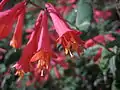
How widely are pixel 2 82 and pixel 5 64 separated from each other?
16cm

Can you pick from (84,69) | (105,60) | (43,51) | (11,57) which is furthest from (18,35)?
(84,69)

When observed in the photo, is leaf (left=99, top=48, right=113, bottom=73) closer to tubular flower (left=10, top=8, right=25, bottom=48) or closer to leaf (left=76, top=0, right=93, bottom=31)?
leaf (left=76, top=0, right=93, bottom=31)

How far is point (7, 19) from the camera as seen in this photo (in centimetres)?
202

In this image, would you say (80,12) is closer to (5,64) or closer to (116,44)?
(116,44)

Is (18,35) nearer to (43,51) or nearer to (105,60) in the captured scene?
(43,51)

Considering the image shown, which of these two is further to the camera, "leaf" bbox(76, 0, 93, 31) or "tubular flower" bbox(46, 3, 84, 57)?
"leaf" bbox(76, 0, 93, 31)

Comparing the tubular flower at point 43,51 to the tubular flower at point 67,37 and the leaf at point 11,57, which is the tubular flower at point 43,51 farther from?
the leaf at point 11,57

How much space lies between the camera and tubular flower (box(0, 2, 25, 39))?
1974mm

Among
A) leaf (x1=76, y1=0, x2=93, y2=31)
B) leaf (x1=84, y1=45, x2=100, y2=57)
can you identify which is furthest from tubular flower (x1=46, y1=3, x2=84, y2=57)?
leaf (x1=84, y1=45, x2=100, y2=57)

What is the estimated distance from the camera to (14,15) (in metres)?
2.07

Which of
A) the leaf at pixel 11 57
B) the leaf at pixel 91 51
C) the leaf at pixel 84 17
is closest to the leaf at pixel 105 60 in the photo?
the leaf at pixel 91 51

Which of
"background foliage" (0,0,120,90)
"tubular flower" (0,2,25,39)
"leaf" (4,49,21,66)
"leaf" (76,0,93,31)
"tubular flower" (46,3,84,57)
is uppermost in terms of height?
"tubular flower" (0,2,25,39)

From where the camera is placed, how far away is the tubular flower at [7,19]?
1.97m

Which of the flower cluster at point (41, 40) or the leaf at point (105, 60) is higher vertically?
the flower cluster at point (41, 40)
